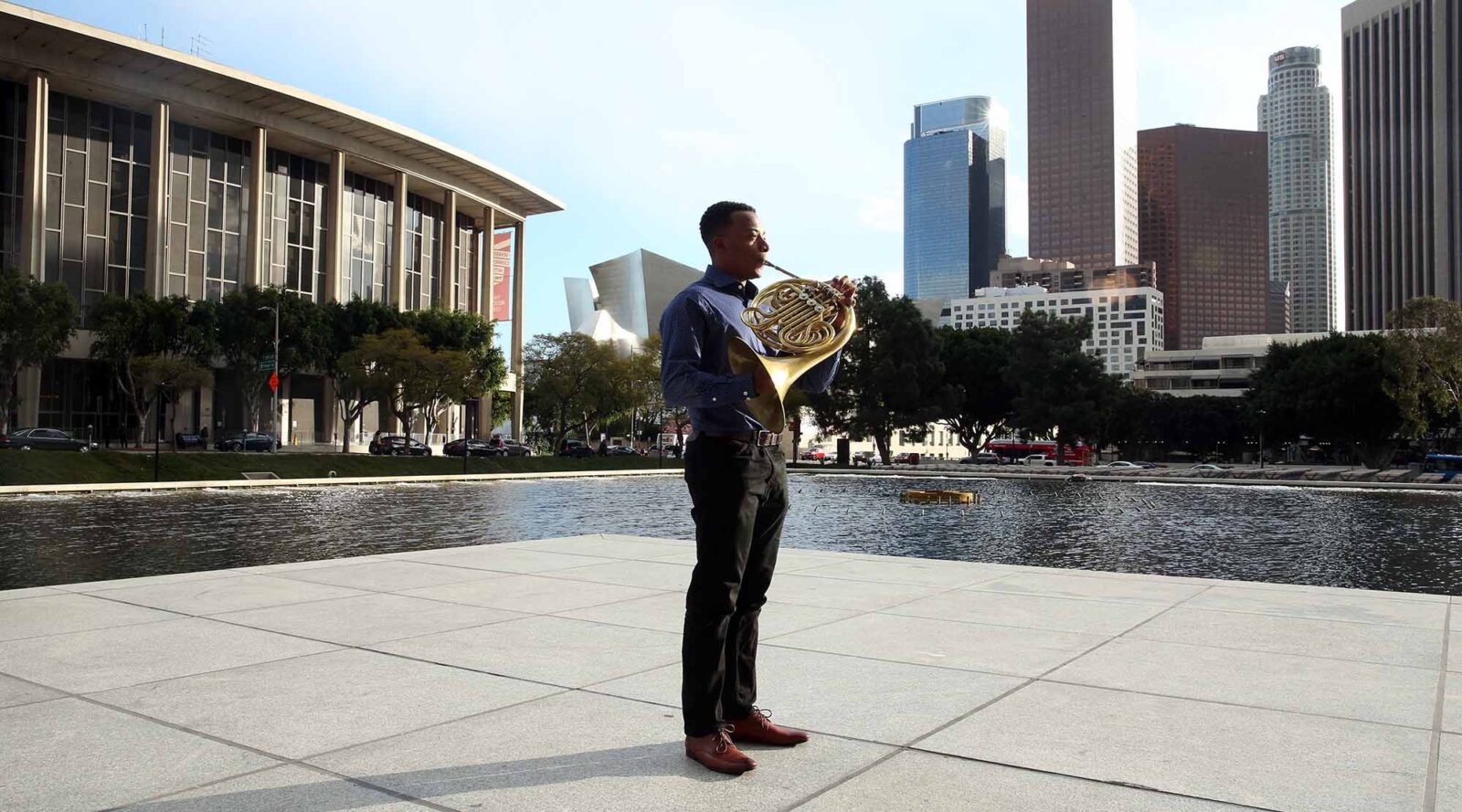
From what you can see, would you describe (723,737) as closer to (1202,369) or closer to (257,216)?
(257,216)

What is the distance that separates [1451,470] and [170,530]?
56.1 metres

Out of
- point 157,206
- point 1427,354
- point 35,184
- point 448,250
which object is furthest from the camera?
point 448,250

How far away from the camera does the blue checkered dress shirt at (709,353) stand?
383cm

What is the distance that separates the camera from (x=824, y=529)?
1964cm

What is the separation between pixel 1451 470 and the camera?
51.7m

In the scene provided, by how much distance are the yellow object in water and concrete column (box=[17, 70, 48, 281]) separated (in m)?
44.4

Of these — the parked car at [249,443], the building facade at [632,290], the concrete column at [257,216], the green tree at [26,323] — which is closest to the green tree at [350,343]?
the parked car at [249,443]

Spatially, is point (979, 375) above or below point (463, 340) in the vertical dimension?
below

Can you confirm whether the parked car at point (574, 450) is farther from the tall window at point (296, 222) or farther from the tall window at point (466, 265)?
the tall window at point (296, 222)

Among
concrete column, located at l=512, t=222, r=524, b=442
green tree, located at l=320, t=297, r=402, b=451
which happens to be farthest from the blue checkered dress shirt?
concrete column, located at l=512, t=222, r=524, b=442

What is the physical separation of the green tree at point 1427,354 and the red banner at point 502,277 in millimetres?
60420

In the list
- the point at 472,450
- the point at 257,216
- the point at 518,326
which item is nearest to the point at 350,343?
the point at 472,450

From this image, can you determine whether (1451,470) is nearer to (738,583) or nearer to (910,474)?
(910,474)

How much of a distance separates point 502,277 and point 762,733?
8651cm
